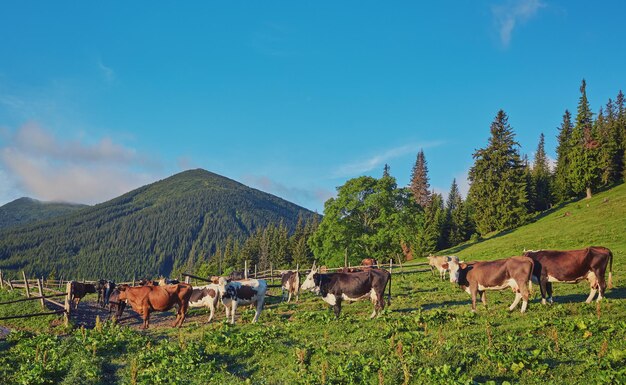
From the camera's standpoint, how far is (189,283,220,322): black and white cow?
19203 millimetres

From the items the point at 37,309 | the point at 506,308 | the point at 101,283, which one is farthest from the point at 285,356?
the point at 37,309

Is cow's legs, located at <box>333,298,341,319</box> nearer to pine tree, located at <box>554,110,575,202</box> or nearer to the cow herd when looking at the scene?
the cow herd

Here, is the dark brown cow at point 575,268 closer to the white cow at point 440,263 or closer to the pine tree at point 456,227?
the white cow at point 440,263

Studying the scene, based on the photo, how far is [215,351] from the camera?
11.8 m

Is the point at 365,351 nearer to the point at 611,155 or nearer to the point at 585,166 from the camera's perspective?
the point at 585,166

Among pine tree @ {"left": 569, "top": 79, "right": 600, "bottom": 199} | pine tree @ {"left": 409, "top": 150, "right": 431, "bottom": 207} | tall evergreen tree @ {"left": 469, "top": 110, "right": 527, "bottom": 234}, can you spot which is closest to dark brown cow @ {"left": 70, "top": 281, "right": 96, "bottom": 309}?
tall evergreen tree @ {"left": 469, "top": 110, "right": 527, "bottom": 234}

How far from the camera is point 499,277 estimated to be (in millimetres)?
15406

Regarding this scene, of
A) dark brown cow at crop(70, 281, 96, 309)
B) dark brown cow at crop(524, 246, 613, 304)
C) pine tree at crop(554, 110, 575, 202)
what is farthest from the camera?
pine tree at crop(554, 110, 575, 202)

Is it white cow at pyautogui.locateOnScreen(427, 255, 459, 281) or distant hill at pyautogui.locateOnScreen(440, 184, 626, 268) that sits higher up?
distant hill at pyautogui.locateOnScreen(440, 184, 626, 268)

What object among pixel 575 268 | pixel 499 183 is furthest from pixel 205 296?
pixel 499 183

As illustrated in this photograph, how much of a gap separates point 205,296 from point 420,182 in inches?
2983

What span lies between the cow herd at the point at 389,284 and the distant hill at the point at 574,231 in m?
15.3

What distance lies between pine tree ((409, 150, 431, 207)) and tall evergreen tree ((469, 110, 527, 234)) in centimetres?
2462

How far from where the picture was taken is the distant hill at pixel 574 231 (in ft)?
116
